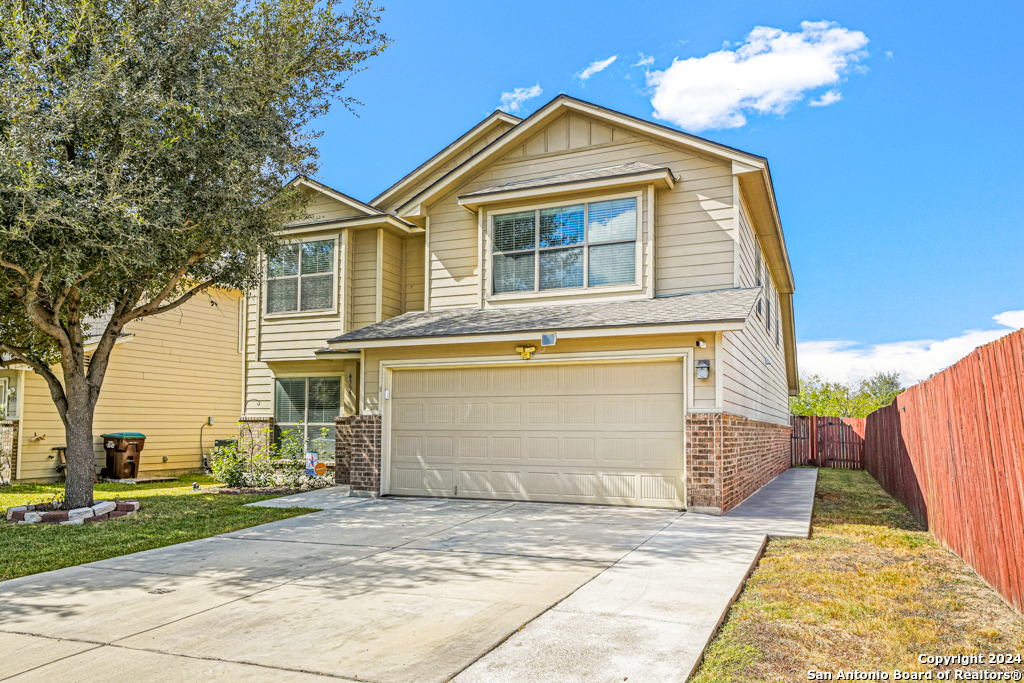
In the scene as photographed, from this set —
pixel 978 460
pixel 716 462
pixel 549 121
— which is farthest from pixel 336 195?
pixel 978 460

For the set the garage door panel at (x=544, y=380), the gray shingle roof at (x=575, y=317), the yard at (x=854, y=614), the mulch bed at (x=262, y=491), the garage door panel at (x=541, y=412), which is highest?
the gray shingle roof at (x=575, y=317)

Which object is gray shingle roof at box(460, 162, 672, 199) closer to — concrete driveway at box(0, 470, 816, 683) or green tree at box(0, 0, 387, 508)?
green tree at box(0, 0, 387, 508)

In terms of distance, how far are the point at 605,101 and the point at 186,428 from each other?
1341 centimetres

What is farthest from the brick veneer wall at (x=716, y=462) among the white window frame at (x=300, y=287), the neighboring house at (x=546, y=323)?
the white window frame at (x=300, y=287)

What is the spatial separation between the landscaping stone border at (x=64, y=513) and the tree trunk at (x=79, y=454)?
21 cm

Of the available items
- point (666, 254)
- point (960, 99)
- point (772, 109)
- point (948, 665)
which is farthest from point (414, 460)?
point (960, 99)

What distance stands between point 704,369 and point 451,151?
817cm

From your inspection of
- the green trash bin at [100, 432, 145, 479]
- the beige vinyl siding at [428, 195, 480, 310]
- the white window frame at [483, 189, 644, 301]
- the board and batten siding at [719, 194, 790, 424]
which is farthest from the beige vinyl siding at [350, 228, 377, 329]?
the board and batten siding at [719, 194, 790, 424]

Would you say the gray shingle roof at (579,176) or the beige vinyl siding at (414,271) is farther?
the beige vinyl siding at (414,271)

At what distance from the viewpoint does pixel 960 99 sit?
1712 cm

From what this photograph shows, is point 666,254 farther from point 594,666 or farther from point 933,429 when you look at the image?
point 594,666

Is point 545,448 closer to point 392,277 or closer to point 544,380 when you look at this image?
point 544,380

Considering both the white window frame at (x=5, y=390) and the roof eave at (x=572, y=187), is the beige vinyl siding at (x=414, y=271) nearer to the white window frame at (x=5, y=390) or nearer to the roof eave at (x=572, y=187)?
the roof eave at (x=572, y=187)

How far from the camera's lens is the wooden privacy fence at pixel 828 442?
76.9 ft
